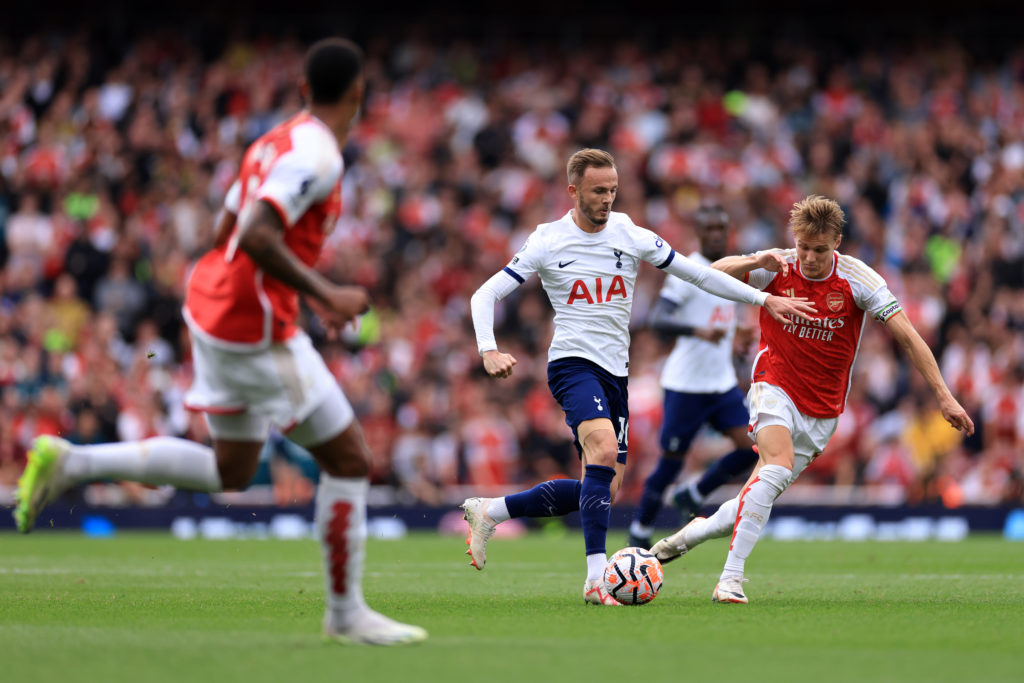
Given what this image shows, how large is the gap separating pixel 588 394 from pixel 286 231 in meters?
2.98

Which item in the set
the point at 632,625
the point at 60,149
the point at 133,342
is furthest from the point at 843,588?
the point at 60,149

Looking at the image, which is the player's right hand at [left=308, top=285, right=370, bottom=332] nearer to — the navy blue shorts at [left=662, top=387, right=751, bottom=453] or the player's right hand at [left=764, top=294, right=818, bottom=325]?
the player's right hand at [left=764, top=294, right=818, bottom=325]

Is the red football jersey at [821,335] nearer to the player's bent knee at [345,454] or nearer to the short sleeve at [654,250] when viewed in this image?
the short sleeve at [654,250]

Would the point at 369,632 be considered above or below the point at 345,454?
below

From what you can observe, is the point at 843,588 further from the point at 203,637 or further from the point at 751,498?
the point at 203,637

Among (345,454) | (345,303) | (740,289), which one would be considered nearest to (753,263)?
(740,289)

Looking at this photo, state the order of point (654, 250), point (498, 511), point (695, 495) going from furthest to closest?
point (695, 495) < point (498, 511) < point (654, 250)

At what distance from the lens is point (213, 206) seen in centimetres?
2178

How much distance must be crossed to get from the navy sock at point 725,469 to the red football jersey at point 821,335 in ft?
9.78

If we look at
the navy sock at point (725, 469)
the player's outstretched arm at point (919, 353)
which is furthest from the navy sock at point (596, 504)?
the navy sock at point (725, 469)

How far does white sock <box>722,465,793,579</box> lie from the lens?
827 cm

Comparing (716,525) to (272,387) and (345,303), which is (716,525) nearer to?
(272,387)

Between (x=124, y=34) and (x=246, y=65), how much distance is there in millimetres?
2436

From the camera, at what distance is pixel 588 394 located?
8.45 metres
